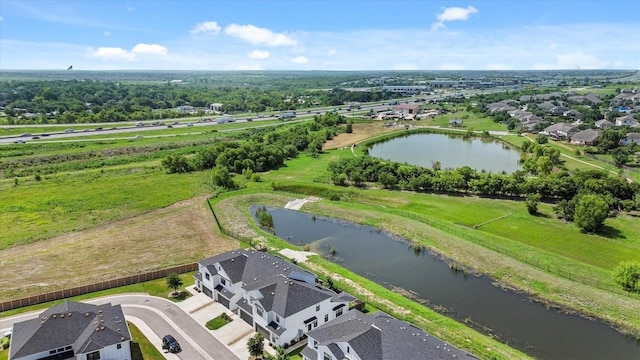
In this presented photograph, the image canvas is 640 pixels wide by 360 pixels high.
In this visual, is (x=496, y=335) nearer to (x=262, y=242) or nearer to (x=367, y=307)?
(x=367, y=307)

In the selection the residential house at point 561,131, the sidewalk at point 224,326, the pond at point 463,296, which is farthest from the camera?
the residential house at point 561,131

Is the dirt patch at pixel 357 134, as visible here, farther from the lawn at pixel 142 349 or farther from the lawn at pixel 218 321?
the lawn at pixel 142 349

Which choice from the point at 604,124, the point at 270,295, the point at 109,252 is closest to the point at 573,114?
the point at 604,124

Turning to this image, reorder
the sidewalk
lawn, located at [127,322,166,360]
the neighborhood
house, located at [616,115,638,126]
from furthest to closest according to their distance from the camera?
house, located at [616,115,638,126], the sidewalk, lawn, located at [127,322,166,360], the neighborhood

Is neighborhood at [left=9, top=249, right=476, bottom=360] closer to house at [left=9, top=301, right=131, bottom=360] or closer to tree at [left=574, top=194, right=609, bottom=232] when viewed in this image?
house at [left=9, top=301, right=131, bottom=360]

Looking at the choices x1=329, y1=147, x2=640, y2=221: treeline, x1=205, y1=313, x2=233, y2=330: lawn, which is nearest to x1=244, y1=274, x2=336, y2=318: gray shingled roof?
x1=205, y1=313, x2=233, y2=330: lawn

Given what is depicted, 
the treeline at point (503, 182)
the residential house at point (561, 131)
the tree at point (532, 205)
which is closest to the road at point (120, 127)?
the residential house at point (561, 131)

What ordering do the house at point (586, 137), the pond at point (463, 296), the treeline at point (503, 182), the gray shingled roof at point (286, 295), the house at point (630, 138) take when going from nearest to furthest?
the gray shingled roof at point (286, 295) < the pond at point (463, 296) < the treeline at point (503, 182) < the house at point (630, 138) < the house at point (586, 137)
